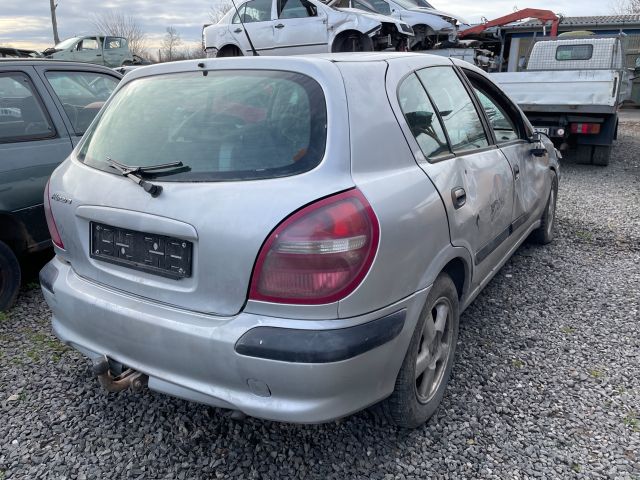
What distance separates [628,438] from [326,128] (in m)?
1.93

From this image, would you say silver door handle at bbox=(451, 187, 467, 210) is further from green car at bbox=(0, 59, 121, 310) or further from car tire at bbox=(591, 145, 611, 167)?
car tire at bbox=(591, 145, 611, 167)

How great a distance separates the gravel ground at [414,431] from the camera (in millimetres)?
2246

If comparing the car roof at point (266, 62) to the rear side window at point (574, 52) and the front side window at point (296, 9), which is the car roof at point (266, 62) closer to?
the rear side window at point (574, 52)

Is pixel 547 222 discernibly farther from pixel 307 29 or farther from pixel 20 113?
pixel 307 29

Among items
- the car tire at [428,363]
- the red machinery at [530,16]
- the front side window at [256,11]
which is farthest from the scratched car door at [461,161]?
the red machinery at [530,16]

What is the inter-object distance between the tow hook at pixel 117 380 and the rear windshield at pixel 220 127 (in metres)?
0.80

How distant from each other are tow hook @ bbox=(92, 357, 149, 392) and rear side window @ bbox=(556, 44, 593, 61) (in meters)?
10.9

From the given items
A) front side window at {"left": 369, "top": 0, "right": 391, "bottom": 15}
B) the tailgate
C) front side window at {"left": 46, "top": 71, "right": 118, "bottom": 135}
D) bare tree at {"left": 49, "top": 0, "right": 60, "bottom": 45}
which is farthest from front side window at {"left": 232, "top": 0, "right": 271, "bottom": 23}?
bare tree at {"left": 49, "top": 0, "right": 60, "bottom": 45}

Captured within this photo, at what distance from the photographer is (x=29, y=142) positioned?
148 inches

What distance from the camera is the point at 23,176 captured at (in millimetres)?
3617

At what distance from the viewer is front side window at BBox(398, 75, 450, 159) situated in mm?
2393

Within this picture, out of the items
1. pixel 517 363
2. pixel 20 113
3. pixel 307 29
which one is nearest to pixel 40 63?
pixel 20 113

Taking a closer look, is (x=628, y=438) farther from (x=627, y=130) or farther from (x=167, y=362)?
(x=627, y=130)

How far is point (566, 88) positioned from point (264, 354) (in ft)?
27.6
